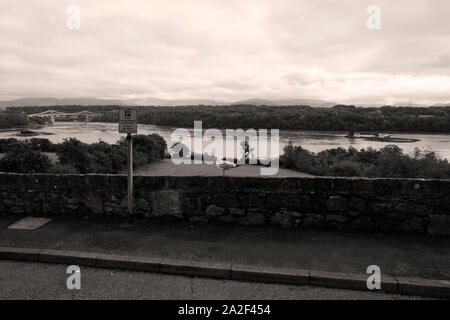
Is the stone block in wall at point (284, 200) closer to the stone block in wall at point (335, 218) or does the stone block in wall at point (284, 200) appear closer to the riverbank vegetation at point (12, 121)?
the stone block in wall at point (335, 218)

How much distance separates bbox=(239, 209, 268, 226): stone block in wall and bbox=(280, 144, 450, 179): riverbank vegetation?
29.3 metres

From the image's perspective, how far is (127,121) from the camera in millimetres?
5469

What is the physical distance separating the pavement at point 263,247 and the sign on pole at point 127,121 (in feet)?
5.23

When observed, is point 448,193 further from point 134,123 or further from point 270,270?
point 134,123

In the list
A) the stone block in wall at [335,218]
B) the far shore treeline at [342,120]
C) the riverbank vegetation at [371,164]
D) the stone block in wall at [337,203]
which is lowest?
the riverbank vegetation at [371,164]

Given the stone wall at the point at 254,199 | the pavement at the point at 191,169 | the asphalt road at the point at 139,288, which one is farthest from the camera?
the pavement at the point at 191,169

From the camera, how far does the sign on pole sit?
5.47 m

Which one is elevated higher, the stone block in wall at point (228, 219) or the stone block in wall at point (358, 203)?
the stone block in wall at point (358, 203)

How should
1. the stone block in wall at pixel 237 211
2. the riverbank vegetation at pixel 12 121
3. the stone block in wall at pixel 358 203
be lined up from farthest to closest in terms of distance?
the riverbank vegetation at pixel 12 121 → the stone block in wall at pixel 237 211 → the stone block in wall at pixel 358 203

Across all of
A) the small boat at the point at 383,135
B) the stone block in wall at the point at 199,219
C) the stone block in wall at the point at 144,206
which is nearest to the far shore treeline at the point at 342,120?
the small boat at the point at 383,135

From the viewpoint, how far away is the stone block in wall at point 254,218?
5.47 metres

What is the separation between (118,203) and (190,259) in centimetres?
227
